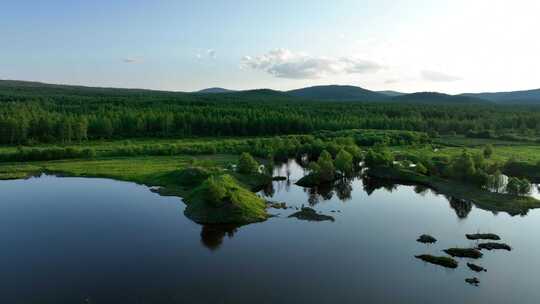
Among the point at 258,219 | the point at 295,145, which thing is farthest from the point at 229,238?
the point at 295,145

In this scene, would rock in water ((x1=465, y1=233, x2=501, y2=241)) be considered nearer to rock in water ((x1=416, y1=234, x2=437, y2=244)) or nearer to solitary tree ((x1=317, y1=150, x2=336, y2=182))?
rock in water ((x1=416, y1=234, x2=437, y2=244))

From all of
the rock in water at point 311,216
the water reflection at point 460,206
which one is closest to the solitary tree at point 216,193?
the rock in water at point 311,216

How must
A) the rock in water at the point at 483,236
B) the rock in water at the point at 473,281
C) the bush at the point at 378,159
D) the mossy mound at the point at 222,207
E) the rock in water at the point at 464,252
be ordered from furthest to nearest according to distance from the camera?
the bush at the point at 378,159
the mossy mound at the point at 222,207
the rock in water at the point at 483,236
the rock in water at the point at 464,252
the rock in water at the point at 473,281

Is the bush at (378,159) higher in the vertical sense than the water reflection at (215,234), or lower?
higher

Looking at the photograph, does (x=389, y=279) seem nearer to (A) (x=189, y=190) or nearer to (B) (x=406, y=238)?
(B) (x=406, y=238)

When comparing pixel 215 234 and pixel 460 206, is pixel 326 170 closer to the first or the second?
pixel 460 206

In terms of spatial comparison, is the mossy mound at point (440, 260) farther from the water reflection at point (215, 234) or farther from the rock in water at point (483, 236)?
the water reflection at point (215, 234)
